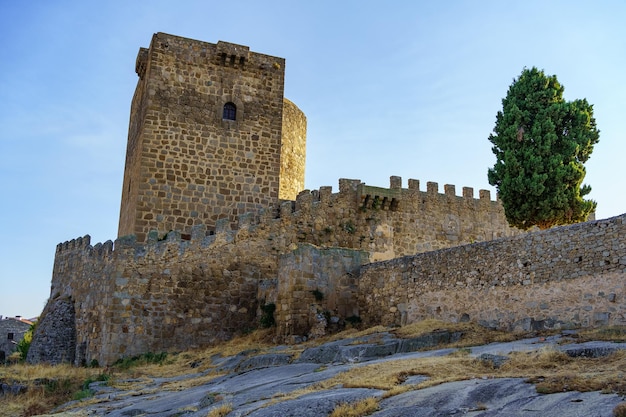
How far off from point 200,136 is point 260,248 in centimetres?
565

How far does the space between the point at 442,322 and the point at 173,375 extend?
5.99 meters

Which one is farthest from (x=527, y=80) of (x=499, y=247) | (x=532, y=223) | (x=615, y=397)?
(x=615, y=397)

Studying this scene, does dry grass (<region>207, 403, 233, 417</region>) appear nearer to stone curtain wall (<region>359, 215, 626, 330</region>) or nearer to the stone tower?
stone curtain wall (<region>359, 215, 626, 330</region>)

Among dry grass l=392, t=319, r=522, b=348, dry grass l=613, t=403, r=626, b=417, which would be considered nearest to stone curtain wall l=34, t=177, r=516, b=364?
dry grass l=392, t=319, r=522, b=348

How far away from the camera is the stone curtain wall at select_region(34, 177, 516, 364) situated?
728 inches

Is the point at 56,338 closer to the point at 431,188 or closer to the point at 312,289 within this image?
the point at 312,289

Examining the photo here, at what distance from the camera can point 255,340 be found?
709 inches

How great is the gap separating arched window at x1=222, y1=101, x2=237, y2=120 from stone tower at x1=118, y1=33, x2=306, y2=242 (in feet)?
0.12

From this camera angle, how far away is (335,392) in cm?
909

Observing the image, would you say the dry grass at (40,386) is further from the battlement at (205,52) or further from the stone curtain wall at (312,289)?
the battlement at (205,52)

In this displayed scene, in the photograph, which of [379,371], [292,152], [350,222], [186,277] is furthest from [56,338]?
[379,371]

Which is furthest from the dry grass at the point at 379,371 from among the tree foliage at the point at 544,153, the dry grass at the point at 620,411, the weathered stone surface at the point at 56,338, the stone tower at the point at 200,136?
the tree foliage at the point at 544,153

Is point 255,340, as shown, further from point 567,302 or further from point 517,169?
point 517,169

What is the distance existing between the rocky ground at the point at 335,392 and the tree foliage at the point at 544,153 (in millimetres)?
8629
